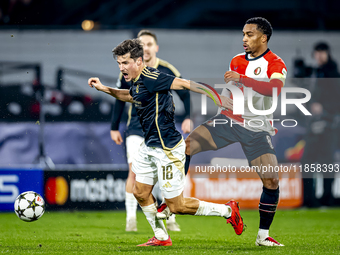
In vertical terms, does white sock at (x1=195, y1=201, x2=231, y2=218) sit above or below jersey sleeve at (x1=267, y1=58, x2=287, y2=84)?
below

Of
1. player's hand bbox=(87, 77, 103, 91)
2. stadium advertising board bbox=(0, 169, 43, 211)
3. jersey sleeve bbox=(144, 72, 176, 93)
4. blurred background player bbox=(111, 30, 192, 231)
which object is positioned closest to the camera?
jersey sleeve bbox=(144, 72, 176, 93)

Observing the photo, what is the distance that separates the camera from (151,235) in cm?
556

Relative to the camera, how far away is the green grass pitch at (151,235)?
438 centimetres

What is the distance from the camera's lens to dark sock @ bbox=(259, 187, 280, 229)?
4625mm

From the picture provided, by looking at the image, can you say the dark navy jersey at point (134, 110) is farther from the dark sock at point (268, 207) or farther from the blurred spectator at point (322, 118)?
the blurred spectator at point (322, 118)

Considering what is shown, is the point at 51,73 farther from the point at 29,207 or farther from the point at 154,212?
the point at 154,212

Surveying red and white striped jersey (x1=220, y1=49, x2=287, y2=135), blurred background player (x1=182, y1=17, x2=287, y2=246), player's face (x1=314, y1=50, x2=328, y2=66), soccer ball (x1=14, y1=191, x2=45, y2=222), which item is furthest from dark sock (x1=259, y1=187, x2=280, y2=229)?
player's face (x1=314, y1=50, x2=328, y2=66)

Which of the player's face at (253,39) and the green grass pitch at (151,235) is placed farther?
the player's face at (253,39)

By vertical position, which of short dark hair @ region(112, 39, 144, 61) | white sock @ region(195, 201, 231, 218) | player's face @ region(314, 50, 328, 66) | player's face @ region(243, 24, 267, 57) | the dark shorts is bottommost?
white sock @ region(195, 201, 231, 218)

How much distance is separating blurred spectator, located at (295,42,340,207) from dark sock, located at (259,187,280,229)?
4196 mm

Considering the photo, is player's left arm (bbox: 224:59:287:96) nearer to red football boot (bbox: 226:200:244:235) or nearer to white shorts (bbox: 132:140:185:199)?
white shorts (bbox: 132:140:185:199)

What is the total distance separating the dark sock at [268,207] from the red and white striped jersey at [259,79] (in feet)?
1.87

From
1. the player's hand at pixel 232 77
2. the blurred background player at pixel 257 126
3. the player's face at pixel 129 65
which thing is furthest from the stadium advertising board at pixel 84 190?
the player's hand at pixel 232 77

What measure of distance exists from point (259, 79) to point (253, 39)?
15.9 inches
